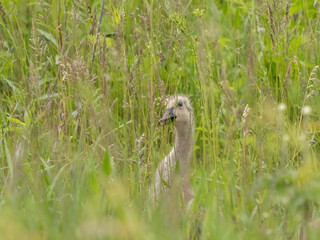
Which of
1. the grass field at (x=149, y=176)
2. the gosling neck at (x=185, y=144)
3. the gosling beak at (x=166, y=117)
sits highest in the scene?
the grass field at (x=149, y=176)

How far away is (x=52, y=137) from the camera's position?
11.0 ft

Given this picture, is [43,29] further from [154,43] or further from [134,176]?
[134,176]

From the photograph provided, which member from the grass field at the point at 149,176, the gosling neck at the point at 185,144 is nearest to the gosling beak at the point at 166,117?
the grass field at the point at 149,176

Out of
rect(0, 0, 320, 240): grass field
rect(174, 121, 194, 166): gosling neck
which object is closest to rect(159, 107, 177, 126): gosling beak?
rect(0, 0, 320, 240): grass field

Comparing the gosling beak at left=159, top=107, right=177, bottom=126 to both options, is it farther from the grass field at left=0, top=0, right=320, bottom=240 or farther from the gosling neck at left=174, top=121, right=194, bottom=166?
the gosling neck at left=174, top=121, right=194, bottom=166

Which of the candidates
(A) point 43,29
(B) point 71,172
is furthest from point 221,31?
(B) point 71,172

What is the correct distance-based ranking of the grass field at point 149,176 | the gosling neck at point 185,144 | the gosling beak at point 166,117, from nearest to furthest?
the grass field at point 149,176 < the gosling beak at point 166,117 < the gosling neck at point 185,144

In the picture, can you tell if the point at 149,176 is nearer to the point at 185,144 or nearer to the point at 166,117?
the point at 166,117

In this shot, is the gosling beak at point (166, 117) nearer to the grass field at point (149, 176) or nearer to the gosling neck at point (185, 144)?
the grass field at point (149, 176)

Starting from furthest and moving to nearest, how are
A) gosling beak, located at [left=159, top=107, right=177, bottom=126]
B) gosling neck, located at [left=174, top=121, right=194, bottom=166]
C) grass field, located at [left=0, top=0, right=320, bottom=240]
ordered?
gosling neck, located at [left=174, top=121, right=194, bottom=166], gosling beak, located at [left=159, top=107, right=177, bottom=126], grass field, located at [left=0, top=0, right=320, bottom=240]

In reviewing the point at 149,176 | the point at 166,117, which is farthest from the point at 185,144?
the point at 149,176

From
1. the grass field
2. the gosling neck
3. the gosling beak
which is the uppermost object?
the grass field

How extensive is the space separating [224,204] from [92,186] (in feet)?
1.98

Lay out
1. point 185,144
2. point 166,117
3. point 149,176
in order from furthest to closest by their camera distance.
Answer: point 185,144 → point 166,117 → point 149,176
